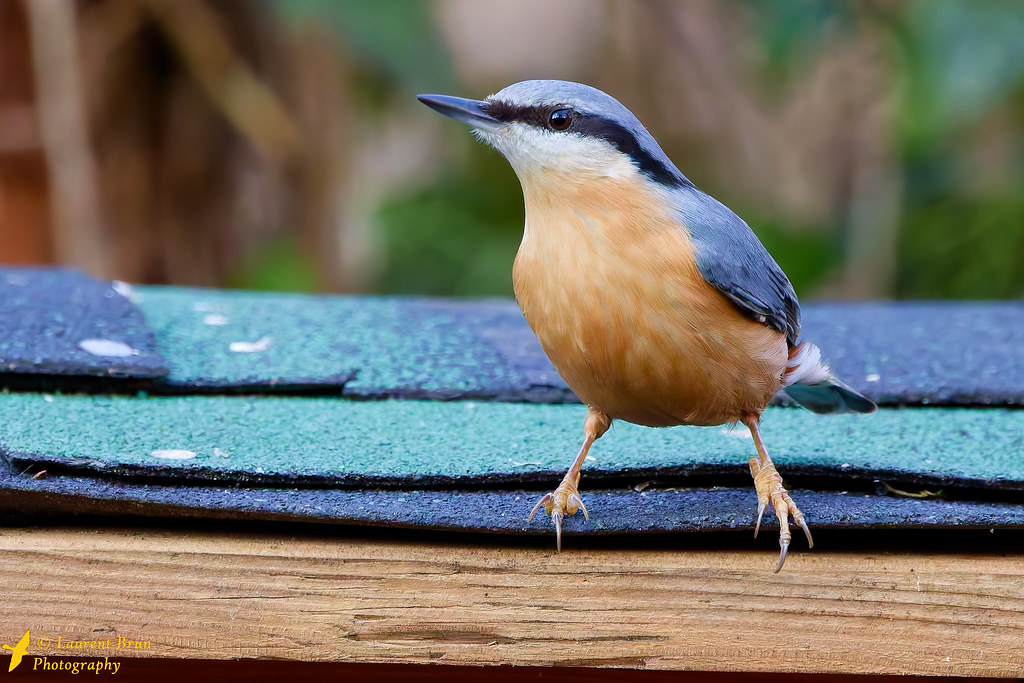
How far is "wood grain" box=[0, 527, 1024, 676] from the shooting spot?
66.6 inches

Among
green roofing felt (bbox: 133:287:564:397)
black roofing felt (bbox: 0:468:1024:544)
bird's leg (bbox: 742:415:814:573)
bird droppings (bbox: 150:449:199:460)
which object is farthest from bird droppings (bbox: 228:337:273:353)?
bird's leg (bbox: 742:415:814:573)

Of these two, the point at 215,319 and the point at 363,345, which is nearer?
the point at 363,345

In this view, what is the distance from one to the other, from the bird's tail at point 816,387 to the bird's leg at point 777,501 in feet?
0.90

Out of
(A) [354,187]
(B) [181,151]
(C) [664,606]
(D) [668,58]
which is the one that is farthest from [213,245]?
(C) [664,606]

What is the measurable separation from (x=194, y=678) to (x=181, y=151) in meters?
4.52

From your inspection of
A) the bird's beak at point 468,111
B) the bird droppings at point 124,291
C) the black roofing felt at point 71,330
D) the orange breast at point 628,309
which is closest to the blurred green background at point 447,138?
the bird droppings at point 124,291

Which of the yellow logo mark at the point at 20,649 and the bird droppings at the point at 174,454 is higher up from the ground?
the bird droppings at the point at 174,454

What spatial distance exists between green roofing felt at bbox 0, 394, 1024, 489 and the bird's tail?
7 cm

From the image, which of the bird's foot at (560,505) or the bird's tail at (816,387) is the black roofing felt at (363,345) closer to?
the bird's tail at (816,387)

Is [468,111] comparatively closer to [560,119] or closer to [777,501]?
[560,119]

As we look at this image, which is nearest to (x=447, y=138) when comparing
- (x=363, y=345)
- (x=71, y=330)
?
(x=363, y=345)

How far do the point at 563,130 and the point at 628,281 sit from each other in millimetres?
338

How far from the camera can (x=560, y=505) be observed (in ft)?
5.75

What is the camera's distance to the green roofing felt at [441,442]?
5.96 feet
